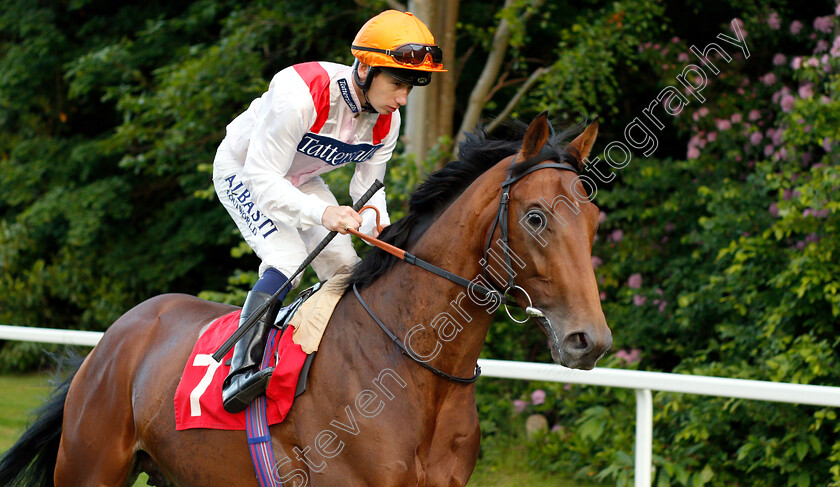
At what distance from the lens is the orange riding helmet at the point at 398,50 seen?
2771mm

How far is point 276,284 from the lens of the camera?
9.64ft

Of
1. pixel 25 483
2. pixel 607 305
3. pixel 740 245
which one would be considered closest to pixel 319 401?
pixel 25 483

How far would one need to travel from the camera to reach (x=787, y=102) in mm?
5957

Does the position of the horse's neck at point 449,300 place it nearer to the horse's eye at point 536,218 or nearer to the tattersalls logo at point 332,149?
the horse's eye at point 536,218

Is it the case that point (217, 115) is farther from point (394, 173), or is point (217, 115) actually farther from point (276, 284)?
point (276, 284)

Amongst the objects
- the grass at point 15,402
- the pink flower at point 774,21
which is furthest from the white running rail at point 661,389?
the pink flower at point 774,21

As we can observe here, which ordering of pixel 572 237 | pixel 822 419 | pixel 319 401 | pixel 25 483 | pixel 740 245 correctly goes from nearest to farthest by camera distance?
pixel 572 237 → pixel 319 401 → pixel 25 483 → pixel 822 419 → pixel 740 245

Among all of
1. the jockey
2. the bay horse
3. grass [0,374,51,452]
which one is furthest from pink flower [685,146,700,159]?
grass [0,374,51,452]

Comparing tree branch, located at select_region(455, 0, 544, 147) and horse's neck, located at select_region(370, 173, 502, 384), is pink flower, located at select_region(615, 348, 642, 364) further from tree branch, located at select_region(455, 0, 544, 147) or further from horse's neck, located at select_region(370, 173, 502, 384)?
horse's neck, located at select_region(370, 173, 502, 384)

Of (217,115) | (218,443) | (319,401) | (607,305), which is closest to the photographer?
(319,401)

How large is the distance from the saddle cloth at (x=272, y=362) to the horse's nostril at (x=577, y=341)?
892mm

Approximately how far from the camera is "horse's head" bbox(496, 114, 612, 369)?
229 cm

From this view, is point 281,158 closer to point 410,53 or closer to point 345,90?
point 345,90

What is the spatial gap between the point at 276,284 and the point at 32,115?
857 centimetres
